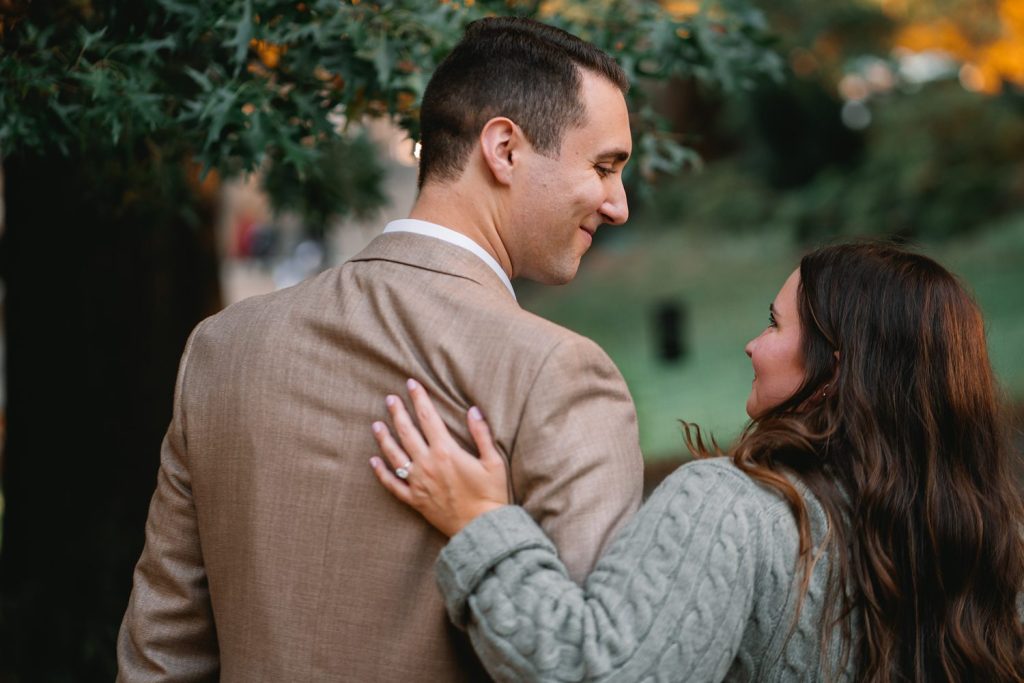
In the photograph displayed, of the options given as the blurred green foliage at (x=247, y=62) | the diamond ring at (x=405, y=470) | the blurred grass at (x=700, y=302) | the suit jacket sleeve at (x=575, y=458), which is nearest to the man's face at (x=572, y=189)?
the suit jacket sleeve at (x=575, y=458)

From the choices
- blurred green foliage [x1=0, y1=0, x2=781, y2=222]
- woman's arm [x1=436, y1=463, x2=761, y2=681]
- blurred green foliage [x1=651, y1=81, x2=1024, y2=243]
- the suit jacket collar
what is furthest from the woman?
blurred green foliage [x1=651, y1=81, x2=1024, y2=243]

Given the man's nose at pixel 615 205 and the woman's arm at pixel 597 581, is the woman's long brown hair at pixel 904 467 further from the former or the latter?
the man's nose at pixel 615 205

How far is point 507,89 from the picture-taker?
91.7 inches

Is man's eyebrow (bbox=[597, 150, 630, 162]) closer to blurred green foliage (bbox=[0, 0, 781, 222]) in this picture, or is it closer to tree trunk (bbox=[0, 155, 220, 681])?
blurred green foliage (bbox=[0, 0, 781, 222])

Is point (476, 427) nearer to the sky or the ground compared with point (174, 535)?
nearer to the sky

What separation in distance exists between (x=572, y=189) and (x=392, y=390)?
1.92 ft

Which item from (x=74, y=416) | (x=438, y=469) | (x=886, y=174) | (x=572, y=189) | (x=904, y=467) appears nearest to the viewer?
(x=438, y=469)

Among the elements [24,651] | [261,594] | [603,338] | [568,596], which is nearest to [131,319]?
[24,651]

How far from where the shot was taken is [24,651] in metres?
5.17

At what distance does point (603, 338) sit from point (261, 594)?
12.5 meters

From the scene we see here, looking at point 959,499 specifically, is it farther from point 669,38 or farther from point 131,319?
point 131,319

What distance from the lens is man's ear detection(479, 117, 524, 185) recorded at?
2.30 meters

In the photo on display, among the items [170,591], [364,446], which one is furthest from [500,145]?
[170,591]

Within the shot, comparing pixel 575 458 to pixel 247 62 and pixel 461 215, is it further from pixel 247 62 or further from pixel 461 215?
pixel 247 62
